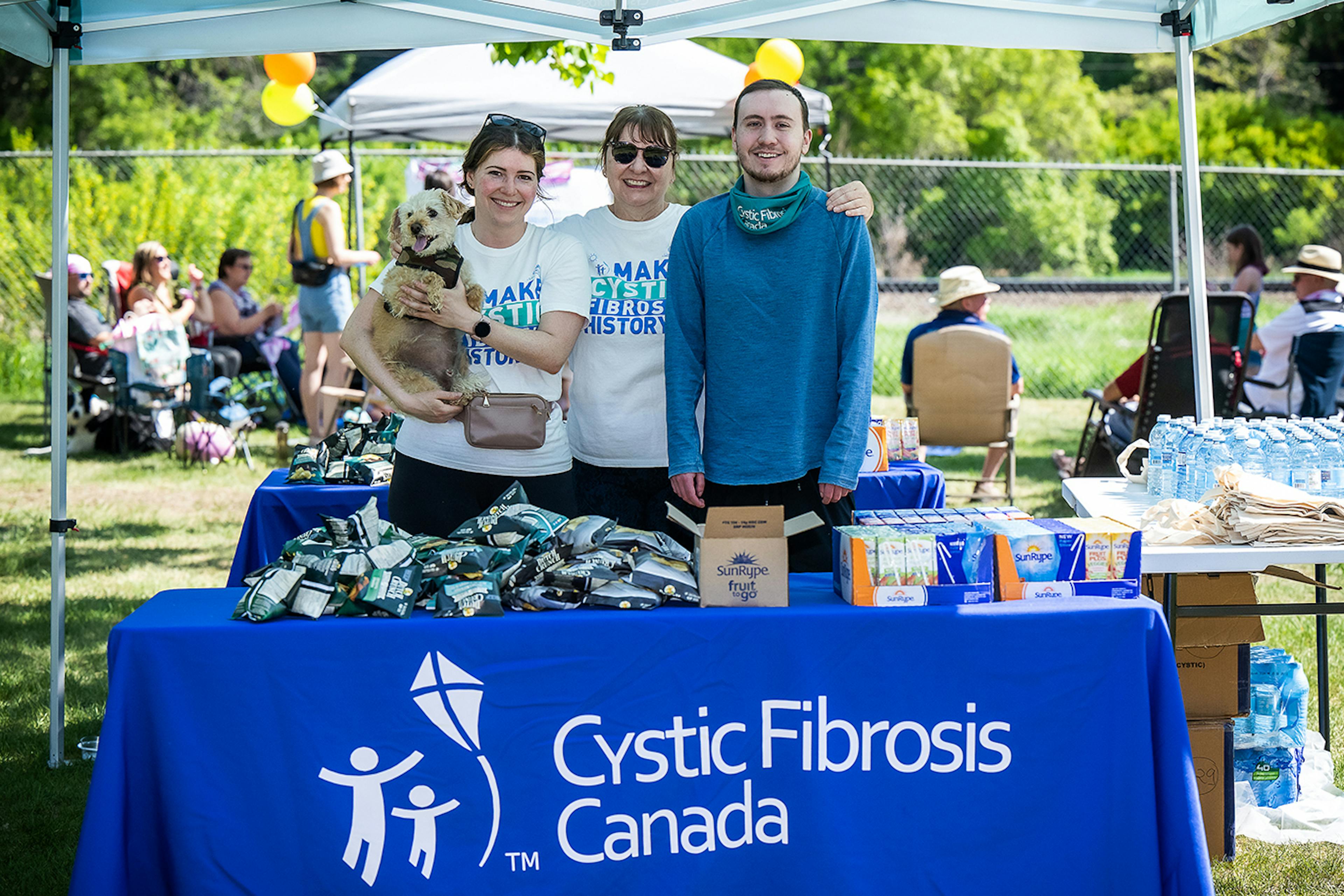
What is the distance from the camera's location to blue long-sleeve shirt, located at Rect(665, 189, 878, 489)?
2.76m

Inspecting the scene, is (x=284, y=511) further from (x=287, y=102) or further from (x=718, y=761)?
(x=287, y=102)

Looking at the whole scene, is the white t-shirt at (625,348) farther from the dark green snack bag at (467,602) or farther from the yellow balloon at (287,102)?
the yellow balloon at (287,102)

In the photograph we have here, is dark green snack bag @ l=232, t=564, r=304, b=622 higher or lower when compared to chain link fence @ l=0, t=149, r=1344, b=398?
lower

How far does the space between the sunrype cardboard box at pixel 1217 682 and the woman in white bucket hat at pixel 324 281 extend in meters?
5.66

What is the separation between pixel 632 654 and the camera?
94.0 inches

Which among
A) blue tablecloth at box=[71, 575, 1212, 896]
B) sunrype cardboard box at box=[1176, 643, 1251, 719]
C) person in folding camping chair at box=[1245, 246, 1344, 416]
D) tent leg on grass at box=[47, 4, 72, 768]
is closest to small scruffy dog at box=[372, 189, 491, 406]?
blue tablecloth at box=[71, 575, 1212, 896]

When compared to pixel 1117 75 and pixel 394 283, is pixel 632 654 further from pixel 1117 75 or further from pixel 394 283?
pixel 1117 75

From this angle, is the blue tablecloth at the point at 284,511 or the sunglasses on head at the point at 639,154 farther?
the blue tablecloth at the point at 284,511

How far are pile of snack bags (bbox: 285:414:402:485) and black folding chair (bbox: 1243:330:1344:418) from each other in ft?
16.9

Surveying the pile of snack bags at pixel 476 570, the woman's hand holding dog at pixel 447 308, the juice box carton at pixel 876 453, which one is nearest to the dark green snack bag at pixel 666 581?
the pile of snack bags at pixel 476 570

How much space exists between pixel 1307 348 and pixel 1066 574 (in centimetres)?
516

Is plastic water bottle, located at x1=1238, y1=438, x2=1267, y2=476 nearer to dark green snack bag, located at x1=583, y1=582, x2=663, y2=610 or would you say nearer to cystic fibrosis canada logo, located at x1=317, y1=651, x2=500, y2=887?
dark green snack bag, located at x1=583, y1=582, x2=663, y2=610

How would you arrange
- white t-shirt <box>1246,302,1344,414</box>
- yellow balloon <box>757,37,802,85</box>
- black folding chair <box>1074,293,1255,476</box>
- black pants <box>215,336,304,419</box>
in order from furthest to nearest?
1. black pants <box>215,336,304,419</box>
2. yellow balloon <box>757,37,802,85</box>
3. white t-shirt <box>1246,302,1344,414</box>
4. black folding chair <box>1074,293,1255,476</box>

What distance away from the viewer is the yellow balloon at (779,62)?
24.2ft
